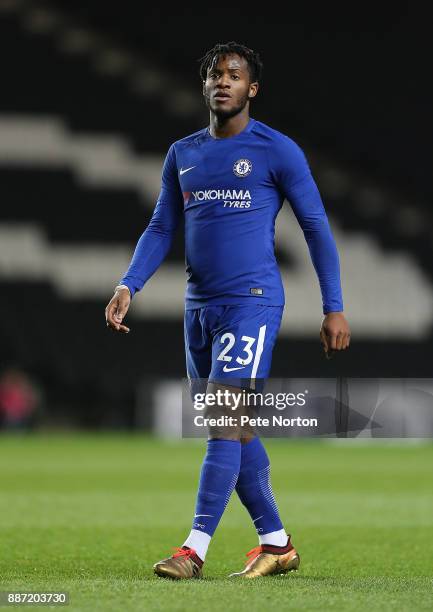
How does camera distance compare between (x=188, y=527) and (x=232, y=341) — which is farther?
(x=188, y=527)

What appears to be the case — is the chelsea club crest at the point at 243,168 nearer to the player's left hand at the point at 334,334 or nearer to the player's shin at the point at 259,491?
the player's left hand at the point at 334,334

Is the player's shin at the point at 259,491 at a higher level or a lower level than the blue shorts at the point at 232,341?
lower

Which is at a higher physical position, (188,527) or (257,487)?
(257,487)

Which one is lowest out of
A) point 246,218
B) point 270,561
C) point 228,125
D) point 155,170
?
→ point 270,561

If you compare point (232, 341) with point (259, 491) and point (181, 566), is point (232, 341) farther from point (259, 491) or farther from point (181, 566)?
point (181, 566)

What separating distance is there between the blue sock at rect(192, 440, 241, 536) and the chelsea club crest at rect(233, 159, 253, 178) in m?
0.84

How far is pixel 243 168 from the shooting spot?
12.5 feet

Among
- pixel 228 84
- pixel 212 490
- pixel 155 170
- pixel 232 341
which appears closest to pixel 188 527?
pixel 212 490

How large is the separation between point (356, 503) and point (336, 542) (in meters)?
2.20

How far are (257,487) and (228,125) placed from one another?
45.9 inches

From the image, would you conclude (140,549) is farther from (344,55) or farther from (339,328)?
(344,55)

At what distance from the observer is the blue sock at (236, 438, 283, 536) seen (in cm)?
382

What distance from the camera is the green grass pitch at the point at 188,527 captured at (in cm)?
327

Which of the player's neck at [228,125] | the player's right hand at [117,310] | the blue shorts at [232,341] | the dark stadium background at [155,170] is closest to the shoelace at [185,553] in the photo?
the blue shorts at [232,341]
